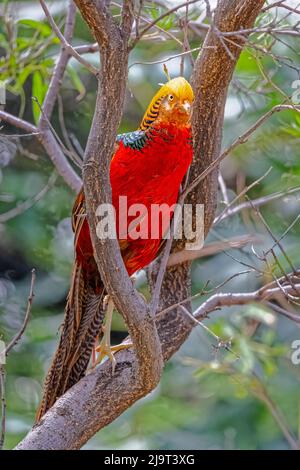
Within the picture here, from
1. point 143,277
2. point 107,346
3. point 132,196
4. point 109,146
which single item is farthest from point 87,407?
point 143,277

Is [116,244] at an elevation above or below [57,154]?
below

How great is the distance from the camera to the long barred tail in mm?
3359

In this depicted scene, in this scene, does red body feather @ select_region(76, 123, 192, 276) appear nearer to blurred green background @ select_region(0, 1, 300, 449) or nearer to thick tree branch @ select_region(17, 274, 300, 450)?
thick tree branch @ select_region(17, 274, 300, 450)

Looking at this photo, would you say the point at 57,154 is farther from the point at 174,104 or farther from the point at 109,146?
the point at 109,146

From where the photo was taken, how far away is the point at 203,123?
10.8 feet

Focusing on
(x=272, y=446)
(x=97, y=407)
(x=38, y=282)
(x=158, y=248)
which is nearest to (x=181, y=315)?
(x=158, y=248)

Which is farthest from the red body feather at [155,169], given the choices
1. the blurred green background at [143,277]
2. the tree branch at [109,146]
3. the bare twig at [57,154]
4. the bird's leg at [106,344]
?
the blurred green background at [143,277]

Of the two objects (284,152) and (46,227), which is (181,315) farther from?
(46,227)

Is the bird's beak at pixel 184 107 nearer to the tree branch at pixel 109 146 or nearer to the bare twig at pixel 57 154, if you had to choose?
the tree branch at pixel 109 146

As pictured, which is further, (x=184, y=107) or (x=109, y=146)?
(x=184, y=107)

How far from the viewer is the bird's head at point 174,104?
3.04 metres

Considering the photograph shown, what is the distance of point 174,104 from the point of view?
309 centimetres

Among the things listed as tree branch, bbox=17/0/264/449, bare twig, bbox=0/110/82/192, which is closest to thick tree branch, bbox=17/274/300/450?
tree branch, bbox=17/0/264/449

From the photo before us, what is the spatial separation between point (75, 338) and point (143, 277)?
1465 mm
